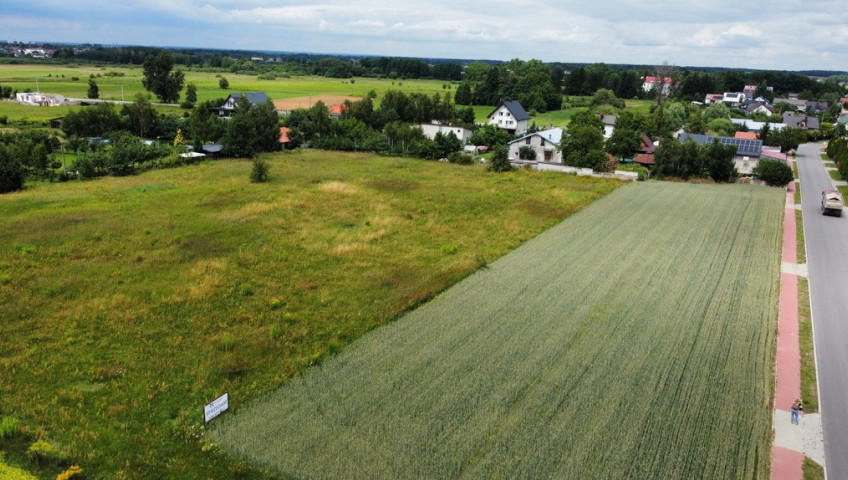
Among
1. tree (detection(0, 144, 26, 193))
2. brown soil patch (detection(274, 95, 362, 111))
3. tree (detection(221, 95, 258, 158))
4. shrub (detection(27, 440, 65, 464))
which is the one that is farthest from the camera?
brown soil patch (detection(274, 95, 362, 111))

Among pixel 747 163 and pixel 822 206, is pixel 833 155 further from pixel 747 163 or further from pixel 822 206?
pixel 822 206

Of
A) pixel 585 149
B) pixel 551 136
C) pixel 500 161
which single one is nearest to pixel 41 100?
pixel 500 161

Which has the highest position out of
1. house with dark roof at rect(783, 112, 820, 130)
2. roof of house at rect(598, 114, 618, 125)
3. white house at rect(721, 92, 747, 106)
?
white house at rect(721, 92, 747, 106)

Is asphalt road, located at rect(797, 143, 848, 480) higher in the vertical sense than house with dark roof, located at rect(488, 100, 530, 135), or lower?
lower

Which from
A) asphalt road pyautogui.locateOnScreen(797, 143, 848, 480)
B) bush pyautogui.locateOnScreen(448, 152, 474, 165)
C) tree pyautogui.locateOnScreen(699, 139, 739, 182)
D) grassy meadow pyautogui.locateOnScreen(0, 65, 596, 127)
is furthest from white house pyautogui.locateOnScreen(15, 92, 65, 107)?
asphalt road pyautogui.locateOnScreen(797, 143, 848, 480)

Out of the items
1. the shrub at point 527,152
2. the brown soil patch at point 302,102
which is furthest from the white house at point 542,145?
the brown soil patch at point 302,102

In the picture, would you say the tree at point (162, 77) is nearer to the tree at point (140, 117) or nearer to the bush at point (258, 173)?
the tree at point (140, 117)

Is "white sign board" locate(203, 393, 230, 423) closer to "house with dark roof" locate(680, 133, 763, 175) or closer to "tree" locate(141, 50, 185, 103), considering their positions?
"house with dark roof" locate(680, 133, 763, 175)
